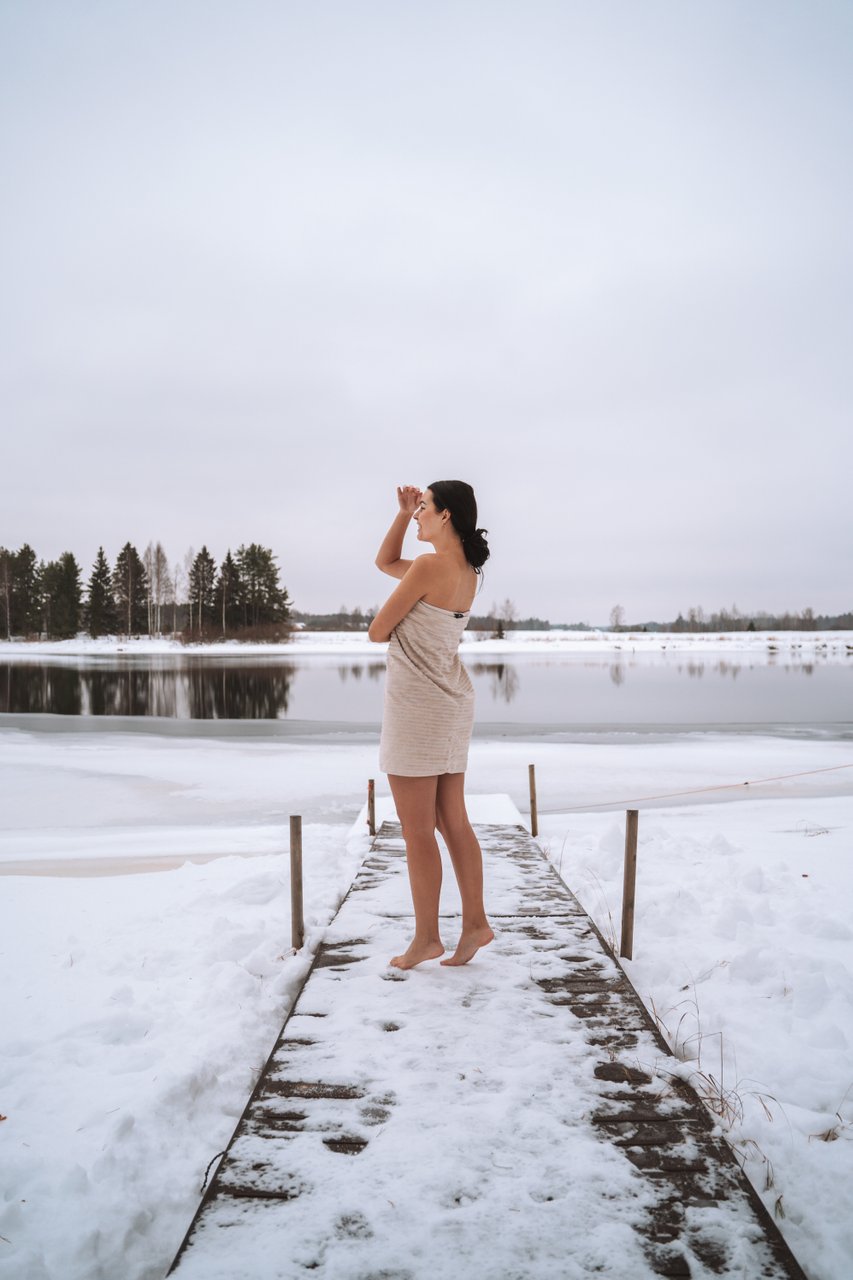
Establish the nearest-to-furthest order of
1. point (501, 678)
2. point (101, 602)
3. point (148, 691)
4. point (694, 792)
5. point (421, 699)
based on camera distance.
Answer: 1. point (421, 699)
2. point (694, 792)
3. point (148, 691)
4. point (501, 678)
5. point (101, 602)

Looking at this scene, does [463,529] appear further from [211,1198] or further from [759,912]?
[759,912]

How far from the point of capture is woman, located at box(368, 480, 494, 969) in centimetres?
281

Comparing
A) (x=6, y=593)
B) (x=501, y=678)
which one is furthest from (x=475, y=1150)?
(x=6, y=593)

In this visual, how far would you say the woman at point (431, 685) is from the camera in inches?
111

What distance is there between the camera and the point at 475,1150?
187 cm

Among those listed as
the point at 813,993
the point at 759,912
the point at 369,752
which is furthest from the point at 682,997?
the point at 369,752

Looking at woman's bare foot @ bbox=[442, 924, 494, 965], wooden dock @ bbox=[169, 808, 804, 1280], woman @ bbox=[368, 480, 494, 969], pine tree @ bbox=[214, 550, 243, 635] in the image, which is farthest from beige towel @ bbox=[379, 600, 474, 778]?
pine tree @ bbox=[214, 550, 243, 635]

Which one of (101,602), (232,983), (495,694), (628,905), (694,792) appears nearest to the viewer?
(232,983)

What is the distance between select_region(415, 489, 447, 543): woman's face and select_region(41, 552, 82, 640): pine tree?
6470cm

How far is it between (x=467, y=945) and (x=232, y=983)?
3.93 ft

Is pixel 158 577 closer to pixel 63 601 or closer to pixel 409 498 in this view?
pixel 63 601

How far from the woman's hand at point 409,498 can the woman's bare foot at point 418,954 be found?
1869 millimetres

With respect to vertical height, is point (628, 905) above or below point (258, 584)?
below

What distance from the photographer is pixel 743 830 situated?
23.1 feet
